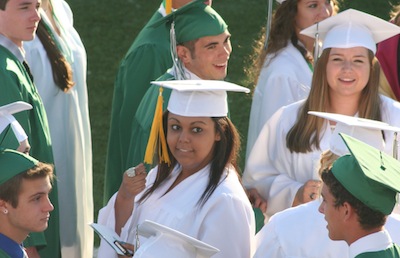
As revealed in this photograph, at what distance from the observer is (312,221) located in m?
4.77

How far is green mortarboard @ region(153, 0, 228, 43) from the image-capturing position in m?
6.21

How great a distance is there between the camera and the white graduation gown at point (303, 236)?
4730 mm

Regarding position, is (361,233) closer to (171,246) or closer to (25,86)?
(171,246)

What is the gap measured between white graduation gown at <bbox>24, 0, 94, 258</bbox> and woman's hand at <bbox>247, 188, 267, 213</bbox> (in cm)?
108

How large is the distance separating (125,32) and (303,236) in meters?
8.48

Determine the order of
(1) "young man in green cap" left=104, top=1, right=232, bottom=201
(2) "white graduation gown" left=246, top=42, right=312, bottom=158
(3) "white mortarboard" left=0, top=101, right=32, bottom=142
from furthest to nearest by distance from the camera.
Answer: (2) "white graduation gown" left=246, top=42, right=312, bottom=158 → (1) "young man in green cap" left=104, top=1, right=232, bottom=201 → (3) "white mortarboard" left=0, top=101, right=32, bottom=142

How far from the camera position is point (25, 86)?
18.9ft

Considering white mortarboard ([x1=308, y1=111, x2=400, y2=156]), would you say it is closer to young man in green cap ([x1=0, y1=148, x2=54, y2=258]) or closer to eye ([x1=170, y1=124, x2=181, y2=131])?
eye ([x1=170, y1=124, x2=181, y2=131])

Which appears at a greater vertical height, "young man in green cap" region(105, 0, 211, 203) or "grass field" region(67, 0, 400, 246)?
"young man in green cap" region(105, 0, 211, 203)

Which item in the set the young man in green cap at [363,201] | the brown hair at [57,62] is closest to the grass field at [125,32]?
the brown hair at [57,62]

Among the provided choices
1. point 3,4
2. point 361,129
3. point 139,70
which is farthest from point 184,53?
point 361,129

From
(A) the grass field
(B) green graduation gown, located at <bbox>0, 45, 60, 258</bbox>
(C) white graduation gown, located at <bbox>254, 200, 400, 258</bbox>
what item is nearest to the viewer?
(C) white graduation gown, located at <bbox>254, 200, 400, 258</bbox>

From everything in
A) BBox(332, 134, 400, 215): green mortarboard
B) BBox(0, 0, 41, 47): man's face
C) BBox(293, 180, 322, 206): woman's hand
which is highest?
BBox(0, 0, 41, 47): man's face

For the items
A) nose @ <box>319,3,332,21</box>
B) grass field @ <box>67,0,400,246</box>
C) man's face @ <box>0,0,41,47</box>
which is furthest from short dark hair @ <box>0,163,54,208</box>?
grass field @ <box>67,0,400,246</box>
